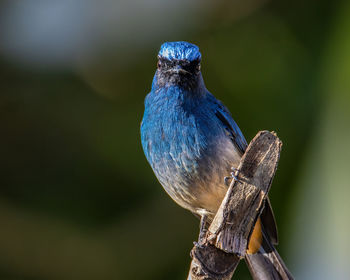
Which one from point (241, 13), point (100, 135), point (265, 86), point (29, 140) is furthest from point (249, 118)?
point (29, 140)

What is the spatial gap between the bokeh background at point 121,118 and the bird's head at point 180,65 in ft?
4.93

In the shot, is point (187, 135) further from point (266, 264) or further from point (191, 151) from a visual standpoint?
point (266, 264)

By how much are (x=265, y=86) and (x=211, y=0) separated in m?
1.23

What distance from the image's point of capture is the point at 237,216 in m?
3.63

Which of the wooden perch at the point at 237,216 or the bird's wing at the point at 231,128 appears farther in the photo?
the bird's wing at the point at 231,128

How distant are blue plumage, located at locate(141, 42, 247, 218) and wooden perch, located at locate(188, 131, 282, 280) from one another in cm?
98

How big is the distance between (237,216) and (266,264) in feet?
4.92

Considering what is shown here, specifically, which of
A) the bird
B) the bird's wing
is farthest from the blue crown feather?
the bird's wing

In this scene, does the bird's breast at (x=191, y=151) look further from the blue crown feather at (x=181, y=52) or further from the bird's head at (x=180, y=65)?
the blue crown feather at (x=181, y=52)

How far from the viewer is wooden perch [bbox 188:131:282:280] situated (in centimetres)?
359

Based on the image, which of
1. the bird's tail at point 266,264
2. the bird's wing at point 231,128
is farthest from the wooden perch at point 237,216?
the bird's tail at point 266,264

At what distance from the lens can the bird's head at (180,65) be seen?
4.73m

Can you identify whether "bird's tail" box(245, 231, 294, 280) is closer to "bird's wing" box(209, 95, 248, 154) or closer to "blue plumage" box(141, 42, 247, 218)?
"blue plumage" box(141, 42, 247, 218)

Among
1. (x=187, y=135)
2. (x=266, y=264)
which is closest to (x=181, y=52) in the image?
(x=187, y=135)
